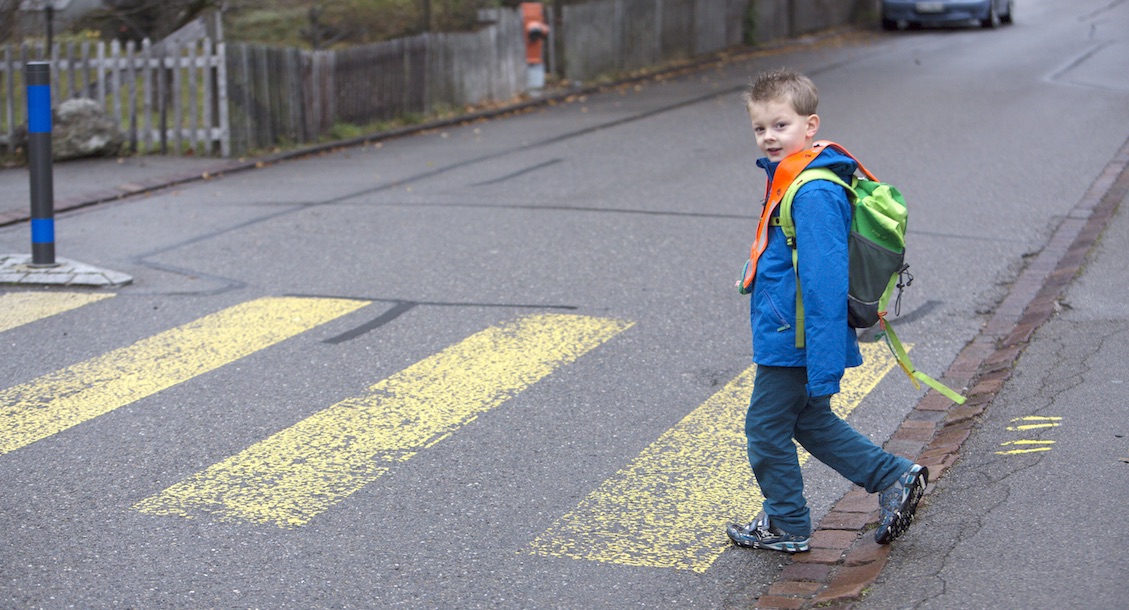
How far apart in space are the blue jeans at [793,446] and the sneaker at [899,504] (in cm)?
3

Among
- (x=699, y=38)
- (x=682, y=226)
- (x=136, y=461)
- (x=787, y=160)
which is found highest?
(x=699, y=38)

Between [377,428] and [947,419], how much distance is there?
2.54 meters

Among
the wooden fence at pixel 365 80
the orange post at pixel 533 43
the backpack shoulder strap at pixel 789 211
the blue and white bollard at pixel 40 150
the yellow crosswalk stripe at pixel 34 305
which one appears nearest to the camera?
the backpack shoulder strap at pixel 789 211

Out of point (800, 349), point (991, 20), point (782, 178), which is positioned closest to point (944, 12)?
point (991, 20)

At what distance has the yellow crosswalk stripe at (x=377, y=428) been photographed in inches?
193

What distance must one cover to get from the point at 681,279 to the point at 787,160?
3.99 m

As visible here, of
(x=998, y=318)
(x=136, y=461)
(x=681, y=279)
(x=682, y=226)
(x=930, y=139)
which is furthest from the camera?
(x=930, y=139)

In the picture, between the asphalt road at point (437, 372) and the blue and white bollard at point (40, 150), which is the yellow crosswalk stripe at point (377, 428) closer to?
the asphalt road at point (437, 372)

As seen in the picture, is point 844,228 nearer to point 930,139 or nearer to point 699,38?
point 930,139

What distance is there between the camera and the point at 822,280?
160 inches

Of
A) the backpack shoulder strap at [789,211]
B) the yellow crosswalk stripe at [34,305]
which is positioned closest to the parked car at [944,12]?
the yellow crosswalk stripe at [34,305]

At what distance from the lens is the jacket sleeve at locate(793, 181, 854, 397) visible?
160 inches

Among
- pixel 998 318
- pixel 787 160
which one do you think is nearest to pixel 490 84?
pixel 998 318

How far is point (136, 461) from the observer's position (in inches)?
209
